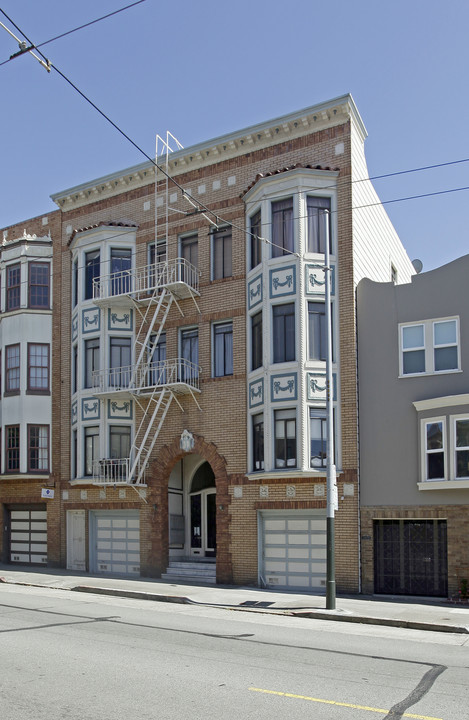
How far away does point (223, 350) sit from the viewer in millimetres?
23672

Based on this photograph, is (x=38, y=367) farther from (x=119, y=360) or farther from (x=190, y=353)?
(x=190, y=353)

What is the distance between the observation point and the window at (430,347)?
1995 cm

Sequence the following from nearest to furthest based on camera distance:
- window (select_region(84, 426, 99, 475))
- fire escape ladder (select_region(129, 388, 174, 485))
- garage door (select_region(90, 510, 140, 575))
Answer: fire escape ladder (select_region(129, 388, 174, 485)) < garage door (select_region(90, 510, 140, 575)) < window (select_region(84, 426, 99, 475))

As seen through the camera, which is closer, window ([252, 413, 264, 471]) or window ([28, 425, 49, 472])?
window ([252, 413, 264, 471])

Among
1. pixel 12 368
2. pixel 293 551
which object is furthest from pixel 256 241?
pixel 12 368

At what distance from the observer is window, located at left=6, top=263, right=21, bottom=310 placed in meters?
28.9

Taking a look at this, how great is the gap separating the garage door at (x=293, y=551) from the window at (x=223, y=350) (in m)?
4.57

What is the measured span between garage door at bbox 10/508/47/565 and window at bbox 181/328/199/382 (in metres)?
8.57

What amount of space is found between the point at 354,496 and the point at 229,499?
4036 millimetres

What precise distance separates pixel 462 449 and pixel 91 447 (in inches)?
507

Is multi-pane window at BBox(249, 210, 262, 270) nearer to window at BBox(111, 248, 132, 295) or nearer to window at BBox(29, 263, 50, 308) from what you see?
window at BBox(111, 248, 132, 295)

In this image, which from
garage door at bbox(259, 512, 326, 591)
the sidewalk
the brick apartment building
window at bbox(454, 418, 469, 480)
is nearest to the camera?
the sidewalk

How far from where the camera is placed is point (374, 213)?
969 inches

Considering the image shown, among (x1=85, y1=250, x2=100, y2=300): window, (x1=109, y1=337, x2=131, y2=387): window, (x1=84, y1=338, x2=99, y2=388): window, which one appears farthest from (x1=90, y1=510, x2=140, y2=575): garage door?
(x1=85, y1=250, x2=100, y2=300): window
